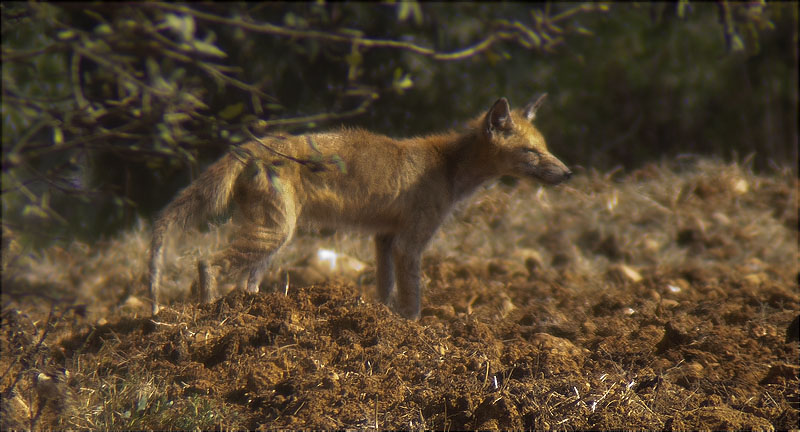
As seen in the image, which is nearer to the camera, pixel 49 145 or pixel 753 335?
pixel 49 145

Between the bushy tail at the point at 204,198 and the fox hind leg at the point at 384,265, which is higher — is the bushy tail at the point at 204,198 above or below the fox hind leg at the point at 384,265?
above

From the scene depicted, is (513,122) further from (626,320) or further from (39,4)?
(39,4)

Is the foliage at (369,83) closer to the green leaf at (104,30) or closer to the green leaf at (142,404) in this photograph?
the green leaf at (104,30)

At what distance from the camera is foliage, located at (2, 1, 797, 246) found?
3.02m

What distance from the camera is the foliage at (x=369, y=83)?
3.02 m

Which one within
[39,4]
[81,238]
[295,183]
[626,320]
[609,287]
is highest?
[39,4]

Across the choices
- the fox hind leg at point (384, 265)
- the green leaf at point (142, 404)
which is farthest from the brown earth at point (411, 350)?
the fox hind leg at point (384, 265)

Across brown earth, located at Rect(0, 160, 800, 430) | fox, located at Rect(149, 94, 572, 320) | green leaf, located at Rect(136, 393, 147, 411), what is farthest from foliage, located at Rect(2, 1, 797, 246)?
green leaf, located at Rect(136, 393, 147, 411)

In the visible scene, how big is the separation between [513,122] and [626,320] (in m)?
1.76

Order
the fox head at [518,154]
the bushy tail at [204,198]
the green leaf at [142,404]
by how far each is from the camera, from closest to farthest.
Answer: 1. the green leaf at [142,404]
2. the bushy tail at [204,198]
3. the fox head at [518,154]

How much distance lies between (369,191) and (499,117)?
3.91 ft

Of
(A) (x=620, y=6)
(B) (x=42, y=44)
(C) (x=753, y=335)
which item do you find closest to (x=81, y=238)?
(B) (x=42, y=44)

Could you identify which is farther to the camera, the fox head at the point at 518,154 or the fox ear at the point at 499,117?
the fox head at the point at 518,154

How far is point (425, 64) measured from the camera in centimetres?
761
